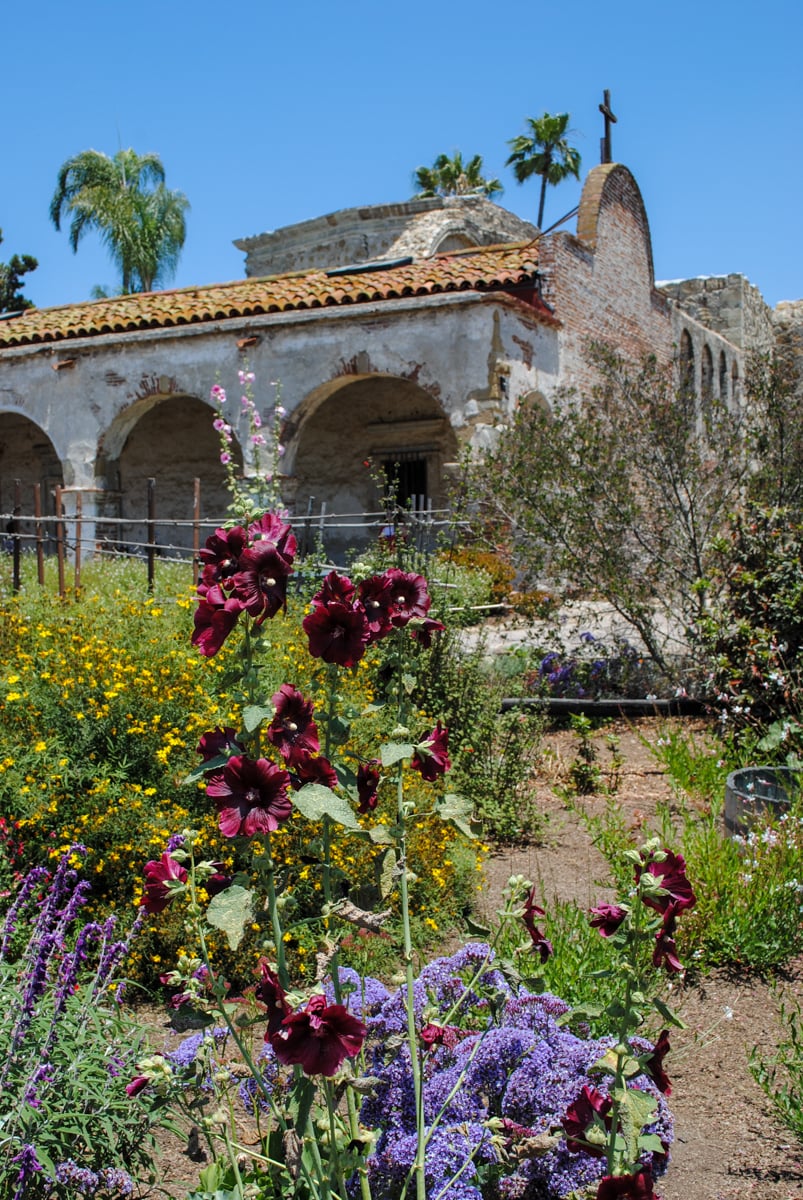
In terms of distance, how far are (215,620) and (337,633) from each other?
0.23 metres

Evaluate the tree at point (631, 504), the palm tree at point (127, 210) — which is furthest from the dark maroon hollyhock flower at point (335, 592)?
the palm tree at point (127, 210)

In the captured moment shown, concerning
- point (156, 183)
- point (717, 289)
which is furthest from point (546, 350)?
point (156, 183)

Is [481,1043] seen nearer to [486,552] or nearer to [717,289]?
[486,552]

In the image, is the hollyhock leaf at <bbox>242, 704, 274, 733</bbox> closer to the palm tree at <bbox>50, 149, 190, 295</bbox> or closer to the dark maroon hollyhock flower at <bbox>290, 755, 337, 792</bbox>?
the dark maroon hollyhock flower at <bbox>290, 755, 337, 792</bbox>

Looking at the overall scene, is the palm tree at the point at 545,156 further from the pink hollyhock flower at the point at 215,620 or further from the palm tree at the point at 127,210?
the pink hollyhock flower at the point at 215,620

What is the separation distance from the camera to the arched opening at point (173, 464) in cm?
1741

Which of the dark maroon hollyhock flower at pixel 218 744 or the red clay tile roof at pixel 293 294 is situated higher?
the red clay tile roof at pixel 293 294

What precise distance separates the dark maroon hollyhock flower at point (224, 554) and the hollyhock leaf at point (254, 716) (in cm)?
24

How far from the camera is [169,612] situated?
6.38m

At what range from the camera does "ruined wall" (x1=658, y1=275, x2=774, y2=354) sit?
764 inches

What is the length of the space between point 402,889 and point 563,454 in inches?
260

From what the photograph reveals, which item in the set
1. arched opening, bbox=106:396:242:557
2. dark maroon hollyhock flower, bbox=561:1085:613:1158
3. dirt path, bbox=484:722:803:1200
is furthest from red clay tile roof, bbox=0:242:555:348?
dark maroon hollyhock flower, bbox=561:1085:613:1158

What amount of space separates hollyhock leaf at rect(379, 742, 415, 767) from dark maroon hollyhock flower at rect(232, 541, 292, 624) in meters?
0.33

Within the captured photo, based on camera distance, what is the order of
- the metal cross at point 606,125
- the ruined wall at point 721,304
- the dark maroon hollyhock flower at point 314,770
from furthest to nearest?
the ruined wall at point 721,304, the metal cross at point 606,125, the dark maroon hollyhock flower at point 314,770
